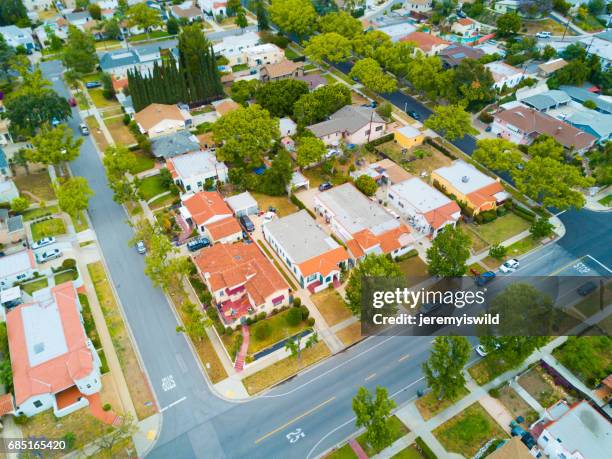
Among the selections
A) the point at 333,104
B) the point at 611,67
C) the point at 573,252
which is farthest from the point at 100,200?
the point at 611,67

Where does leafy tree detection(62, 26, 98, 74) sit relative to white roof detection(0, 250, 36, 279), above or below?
above

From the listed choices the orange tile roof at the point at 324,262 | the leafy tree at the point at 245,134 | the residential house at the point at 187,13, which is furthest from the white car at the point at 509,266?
the residential house at the point at 187,13

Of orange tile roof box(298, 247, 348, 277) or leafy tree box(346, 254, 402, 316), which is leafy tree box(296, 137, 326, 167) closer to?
orange tile roof box(298, 247, 348, 277)

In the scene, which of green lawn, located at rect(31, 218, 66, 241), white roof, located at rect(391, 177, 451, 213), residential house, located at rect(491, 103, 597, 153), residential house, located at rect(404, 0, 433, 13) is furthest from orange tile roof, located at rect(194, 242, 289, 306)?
residential house, located at rect(404, 0, 433, 13)

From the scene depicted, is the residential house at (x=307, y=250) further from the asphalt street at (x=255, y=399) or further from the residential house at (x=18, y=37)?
the residential house at (x=18, y=37)

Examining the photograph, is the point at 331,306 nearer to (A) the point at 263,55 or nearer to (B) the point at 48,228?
(B) the point at 48,228

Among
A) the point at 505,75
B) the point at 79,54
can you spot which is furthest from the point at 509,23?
the point at 79,54
